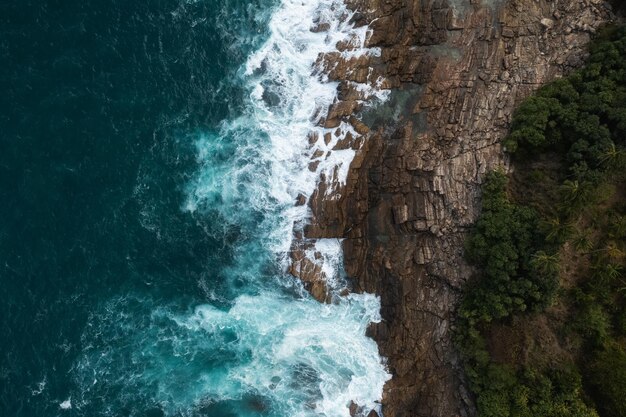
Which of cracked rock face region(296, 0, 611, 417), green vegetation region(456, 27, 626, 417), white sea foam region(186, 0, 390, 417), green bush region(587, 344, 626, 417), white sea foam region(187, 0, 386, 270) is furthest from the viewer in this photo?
white sea foam region(187, 0, 386, 270)

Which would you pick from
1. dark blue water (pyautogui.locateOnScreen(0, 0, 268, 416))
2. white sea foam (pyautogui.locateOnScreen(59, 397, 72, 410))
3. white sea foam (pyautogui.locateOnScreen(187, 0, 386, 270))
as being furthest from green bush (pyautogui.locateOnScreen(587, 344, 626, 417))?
white sea foam (pyautogui.locateOnScreen(59, 397, 72, 410))

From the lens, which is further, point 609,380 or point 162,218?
point 162,218

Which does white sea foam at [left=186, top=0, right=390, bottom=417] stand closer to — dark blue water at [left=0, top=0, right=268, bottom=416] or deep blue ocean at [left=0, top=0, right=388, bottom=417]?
deep blue ocean at [left=0, top=0, right=388, bottom=417]

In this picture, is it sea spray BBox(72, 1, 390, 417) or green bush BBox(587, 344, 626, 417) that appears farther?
sea spray BBox(72, 1, 390, 417)

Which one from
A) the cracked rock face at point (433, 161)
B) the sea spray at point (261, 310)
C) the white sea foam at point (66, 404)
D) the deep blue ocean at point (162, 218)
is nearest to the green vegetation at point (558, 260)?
the cracked rock face at point (433, 161)

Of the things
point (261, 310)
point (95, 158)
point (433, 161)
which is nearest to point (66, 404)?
point (261, 310)

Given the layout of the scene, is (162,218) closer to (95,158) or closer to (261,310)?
(95,158)
